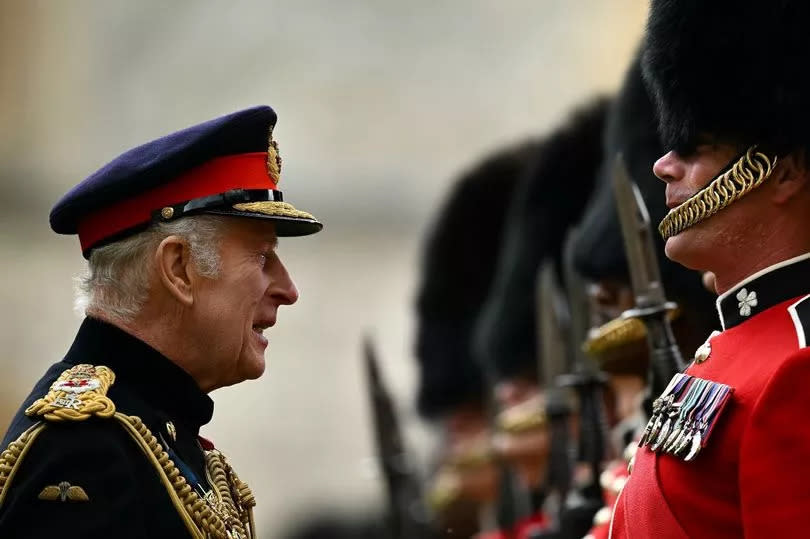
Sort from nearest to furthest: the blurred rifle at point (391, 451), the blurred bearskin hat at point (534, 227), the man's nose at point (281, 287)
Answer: the man's nose at point (281, 287) → the blurred bearskin hat at point (534, 227) → the blurred rifle at point (391, 451)

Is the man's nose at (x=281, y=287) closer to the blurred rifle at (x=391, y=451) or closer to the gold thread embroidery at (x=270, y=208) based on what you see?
the gold thread embroidery at (x=270, y=208)

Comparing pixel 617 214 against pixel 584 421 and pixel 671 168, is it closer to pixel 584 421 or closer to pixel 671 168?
pixel 584 421

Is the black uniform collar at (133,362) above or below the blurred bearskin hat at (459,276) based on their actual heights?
below

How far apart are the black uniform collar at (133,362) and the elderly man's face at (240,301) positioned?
106mm

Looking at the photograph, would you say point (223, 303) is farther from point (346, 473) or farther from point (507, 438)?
point (346, 473)

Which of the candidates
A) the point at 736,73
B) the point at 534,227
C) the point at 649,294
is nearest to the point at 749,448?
the point at 736,73

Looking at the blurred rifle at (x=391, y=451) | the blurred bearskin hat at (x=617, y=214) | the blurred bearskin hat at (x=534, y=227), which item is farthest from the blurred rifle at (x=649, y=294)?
the blurred rifle at (x=391, y=451)

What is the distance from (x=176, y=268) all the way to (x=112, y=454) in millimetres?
476

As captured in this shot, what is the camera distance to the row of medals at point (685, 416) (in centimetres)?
272

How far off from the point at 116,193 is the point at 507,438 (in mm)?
3861

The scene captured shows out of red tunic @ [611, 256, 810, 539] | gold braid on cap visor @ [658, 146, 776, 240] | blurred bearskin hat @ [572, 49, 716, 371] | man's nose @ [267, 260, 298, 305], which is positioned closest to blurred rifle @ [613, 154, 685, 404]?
blurred bearskin hat @ [572, 49, 716, 371]

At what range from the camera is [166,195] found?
3.21 meters

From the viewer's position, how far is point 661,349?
11.5ft

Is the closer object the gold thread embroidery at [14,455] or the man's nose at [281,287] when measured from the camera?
the gold thread embroidery at [14,455]
